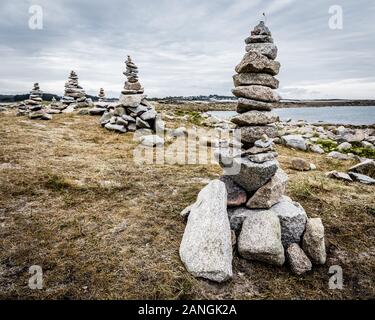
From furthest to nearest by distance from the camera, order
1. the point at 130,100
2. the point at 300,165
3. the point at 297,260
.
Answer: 1. the point at 130,100
2. the point at 300,165
3. the point at 297,260

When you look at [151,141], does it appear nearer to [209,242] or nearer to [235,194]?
A: [235,194]

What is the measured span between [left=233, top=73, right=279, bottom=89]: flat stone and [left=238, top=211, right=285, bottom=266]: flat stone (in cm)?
333

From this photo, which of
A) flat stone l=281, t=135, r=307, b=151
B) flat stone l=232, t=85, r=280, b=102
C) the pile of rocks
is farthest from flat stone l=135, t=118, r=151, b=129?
the pile of rocks

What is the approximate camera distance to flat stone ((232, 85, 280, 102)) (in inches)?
286

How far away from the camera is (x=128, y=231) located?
711 cm

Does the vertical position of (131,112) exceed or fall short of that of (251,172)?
it exceeds it

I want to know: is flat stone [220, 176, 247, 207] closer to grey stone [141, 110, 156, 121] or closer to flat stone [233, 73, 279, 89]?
flat stone [233, 73, 279, 89]

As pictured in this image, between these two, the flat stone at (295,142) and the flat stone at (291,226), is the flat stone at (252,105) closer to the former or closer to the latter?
the flat stone at (291,226)

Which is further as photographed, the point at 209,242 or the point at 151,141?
the point at 151,141

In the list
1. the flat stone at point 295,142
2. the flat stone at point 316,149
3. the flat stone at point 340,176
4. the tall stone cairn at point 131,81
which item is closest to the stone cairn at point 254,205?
the flat stone at point 340,176

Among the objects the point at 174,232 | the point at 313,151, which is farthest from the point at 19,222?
the point at 313,151

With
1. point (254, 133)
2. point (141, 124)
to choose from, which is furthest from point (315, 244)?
point (141, 124)

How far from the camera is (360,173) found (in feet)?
42.0

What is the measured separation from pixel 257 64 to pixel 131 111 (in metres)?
16.5
